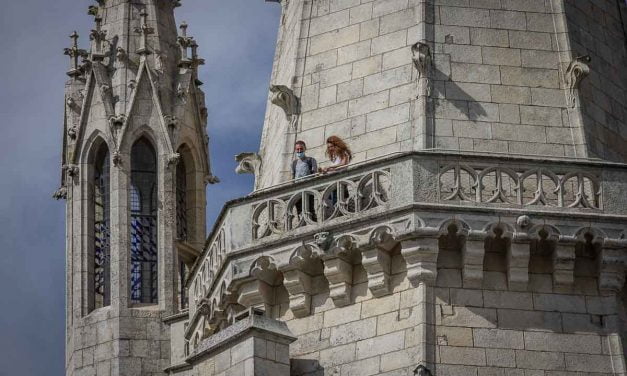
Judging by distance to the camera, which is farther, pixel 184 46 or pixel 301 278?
pixel 184 46

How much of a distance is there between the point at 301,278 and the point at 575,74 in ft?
14.7

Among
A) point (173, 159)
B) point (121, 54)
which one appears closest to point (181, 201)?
Answer: point (173, 159)

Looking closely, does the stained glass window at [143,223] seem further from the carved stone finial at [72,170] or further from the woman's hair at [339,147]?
the woman's hair at [339,147]

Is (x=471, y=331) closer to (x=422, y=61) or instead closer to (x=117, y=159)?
(x=422, y=61)

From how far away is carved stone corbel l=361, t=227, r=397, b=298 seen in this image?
29984 millimetres

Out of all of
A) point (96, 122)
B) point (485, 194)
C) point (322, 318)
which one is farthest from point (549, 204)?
point (96, 122)

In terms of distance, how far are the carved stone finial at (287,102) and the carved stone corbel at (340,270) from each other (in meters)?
2.71

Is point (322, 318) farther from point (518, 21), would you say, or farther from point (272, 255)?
point (518, 21)

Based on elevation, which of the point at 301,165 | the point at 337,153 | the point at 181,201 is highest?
the point at 181,201

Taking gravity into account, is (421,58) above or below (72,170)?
below

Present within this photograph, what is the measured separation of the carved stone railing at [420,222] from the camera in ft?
98.2

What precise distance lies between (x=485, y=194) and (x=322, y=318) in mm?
2465

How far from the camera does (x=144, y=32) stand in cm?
3738

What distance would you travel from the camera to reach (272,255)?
30.7m
